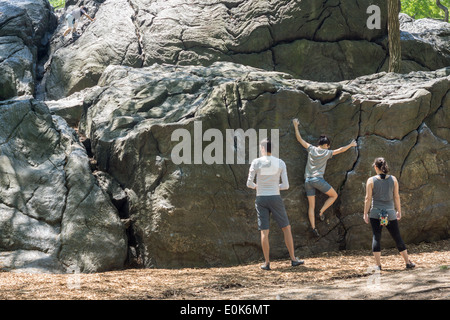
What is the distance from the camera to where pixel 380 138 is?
10664 millimetres

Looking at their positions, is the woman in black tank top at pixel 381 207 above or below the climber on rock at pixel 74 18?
below

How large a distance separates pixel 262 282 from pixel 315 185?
110 inches

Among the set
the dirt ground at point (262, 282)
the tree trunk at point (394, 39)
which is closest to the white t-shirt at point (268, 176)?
the dirt ground at point (262, 282)

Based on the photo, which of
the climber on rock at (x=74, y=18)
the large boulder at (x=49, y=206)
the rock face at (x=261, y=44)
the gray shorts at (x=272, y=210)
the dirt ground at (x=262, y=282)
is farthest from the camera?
the climber on rock at (x=74, y=18)

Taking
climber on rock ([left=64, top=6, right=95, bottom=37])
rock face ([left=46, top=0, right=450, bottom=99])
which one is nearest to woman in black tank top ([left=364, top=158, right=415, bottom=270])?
rock face ([left=46, top=0, right=450, bottom=99])

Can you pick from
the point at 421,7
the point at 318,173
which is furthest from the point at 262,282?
the point at 421,7

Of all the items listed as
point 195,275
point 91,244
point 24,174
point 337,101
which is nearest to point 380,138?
point 337,101

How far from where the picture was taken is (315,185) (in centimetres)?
1000

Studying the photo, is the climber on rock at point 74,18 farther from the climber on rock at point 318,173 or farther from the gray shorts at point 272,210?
the gray shorts at point 272,210

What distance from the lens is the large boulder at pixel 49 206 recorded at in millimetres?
9195

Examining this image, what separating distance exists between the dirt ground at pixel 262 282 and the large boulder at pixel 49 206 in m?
0.46

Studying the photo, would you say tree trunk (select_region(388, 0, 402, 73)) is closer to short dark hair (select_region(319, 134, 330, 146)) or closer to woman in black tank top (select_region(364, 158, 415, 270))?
short dark hair (select_region(319, 134, 330, 146))

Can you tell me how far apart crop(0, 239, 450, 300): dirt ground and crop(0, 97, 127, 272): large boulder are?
0.46 metres

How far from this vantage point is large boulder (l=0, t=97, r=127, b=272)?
30.2ft
